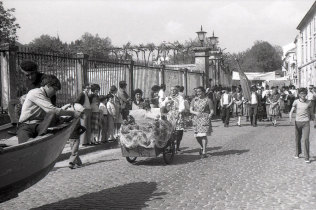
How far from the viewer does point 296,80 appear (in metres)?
63.2

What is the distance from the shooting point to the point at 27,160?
16.2 feet

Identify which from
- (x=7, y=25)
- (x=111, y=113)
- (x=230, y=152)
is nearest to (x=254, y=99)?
(x=111, y=113)

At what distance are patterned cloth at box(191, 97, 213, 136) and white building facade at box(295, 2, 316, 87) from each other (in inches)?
1417

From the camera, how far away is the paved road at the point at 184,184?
6262 millimetres

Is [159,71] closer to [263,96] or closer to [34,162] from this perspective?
[263,96]

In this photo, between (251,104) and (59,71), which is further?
(251,104)

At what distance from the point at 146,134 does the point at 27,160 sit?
4533 millimetres

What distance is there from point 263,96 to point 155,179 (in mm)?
17237

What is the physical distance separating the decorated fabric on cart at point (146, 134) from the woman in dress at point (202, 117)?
1.28 metres

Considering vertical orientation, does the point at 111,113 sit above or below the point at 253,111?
above

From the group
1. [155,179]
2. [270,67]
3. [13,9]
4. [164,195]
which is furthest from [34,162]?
[270,67]

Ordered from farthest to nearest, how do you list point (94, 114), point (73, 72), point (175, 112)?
1. point (73, 72)
2. point (94, 114)
3. point (175, 112)

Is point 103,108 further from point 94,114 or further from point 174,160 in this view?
point 174,160

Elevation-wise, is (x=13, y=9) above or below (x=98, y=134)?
above
